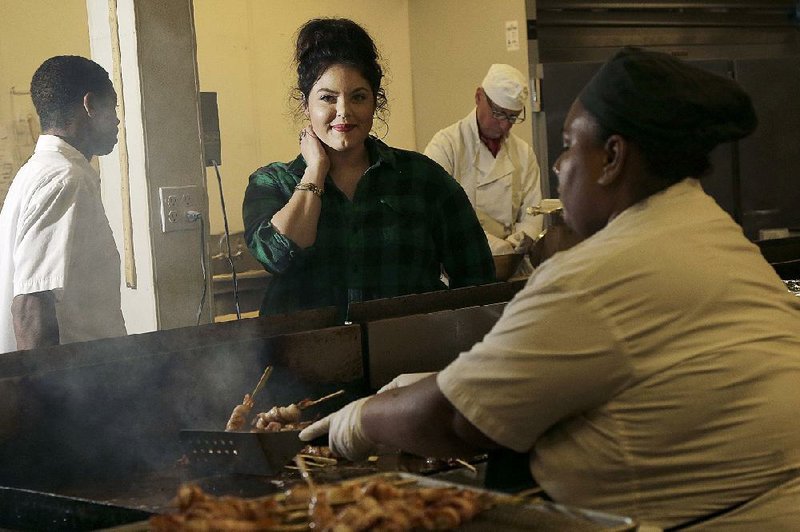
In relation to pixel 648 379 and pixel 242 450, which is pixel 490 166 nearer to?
pixel 242 450

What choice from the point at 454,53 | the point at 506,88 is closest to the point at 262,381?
the point at 506,88

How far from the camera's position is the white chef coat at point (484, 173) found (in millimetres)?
5434

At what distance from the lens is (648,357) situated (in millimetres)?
1646

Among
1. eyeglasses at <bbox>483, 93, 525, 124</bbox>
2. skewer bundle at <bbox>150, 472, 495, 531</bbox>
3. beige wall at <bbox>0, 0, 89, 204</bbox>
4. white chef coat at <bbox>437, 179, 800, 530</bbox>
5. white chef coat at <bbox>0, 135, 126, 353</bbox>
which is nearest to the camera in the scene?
skewer bundle at <bbox>150, 472, 495, 531</bbox>

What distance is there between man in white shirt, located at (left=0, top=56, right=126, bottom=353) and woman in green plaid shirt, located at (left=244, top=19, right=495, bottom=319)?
1.96 feet

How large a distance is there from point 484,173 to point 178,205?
1883 mm

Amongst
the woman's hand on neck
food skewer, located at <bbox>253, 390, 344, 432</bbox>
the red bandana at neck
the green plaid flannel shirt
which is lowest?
food skewer, located at <bbox>253, 390, 344, 432</bbox>

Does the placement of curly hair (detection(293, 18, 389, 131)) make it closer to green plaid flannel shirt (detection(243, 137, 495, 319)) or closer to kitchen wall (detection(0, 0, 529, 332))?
green plaid flannel shirt (detection(243, 137, 495, 319))

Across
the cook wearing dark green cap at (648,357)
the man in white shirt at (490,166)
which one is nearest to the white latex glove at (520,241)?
the man in white shirt at (490,166)

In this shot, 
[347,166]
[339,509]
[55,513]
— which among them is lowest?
[55,513]

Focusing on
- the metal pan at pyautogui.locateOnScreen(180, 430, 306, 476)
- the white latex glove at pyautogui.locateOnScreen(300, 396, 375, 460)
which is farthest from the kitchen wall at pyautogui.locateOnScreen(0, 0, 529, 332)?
the white latex glove at pyautogui.locateOnScreen(300, 396, 375, 460)

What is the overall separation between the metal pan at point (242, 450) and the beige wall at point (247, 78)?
3.85 metres

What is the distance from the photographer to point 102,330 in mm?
3500

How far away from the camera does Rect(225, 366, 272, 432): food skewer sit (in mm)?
2541
